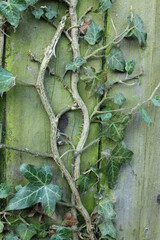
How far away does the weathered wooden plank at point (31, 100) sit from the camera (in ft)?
4.42

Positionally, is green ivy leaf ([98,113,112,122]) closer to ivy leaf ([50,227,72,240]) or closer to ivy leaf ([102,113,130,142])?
ivy leaf ([102,113,130,142])

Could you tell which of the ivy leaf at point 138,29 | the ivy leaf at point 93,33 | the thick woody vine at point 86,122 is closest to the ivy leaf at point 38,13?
the thick woody vine at point 86,122

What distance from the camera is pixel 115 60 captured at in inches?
54.3

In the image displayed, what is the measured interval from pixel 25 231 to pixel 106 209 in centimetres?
27

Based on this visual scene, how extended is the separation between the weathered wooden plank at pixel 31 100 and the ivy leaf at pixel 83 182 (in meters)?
0.06

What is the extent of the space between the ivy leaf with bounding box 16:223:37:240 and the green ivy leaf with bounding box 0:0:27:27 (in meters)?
0.63

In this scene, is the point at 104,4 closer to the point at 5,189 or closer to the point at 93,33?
the point at 93,33

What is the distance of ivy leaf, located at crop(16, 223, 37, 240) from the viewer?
132cm

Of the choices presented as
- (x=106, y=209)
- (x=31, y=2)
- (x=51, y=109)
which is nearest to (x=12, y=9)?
(x=31, y=2)

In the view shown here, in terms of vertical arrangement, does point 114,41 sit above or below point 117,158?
above

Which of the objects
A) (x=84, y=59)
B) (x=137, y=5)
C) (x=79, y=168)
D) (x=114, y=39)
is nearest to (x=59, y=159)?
(x=79, y=168)

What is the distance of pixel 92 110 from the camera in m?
1.40

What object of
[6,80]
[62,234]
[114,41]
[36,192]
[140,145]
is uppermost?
[114,41]

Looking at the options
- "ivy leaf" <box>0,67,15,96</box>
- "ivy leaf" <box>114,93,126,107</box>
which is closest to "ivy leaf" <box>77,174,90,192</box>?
"ivy leaf" <box>114,93,126,107</box>
